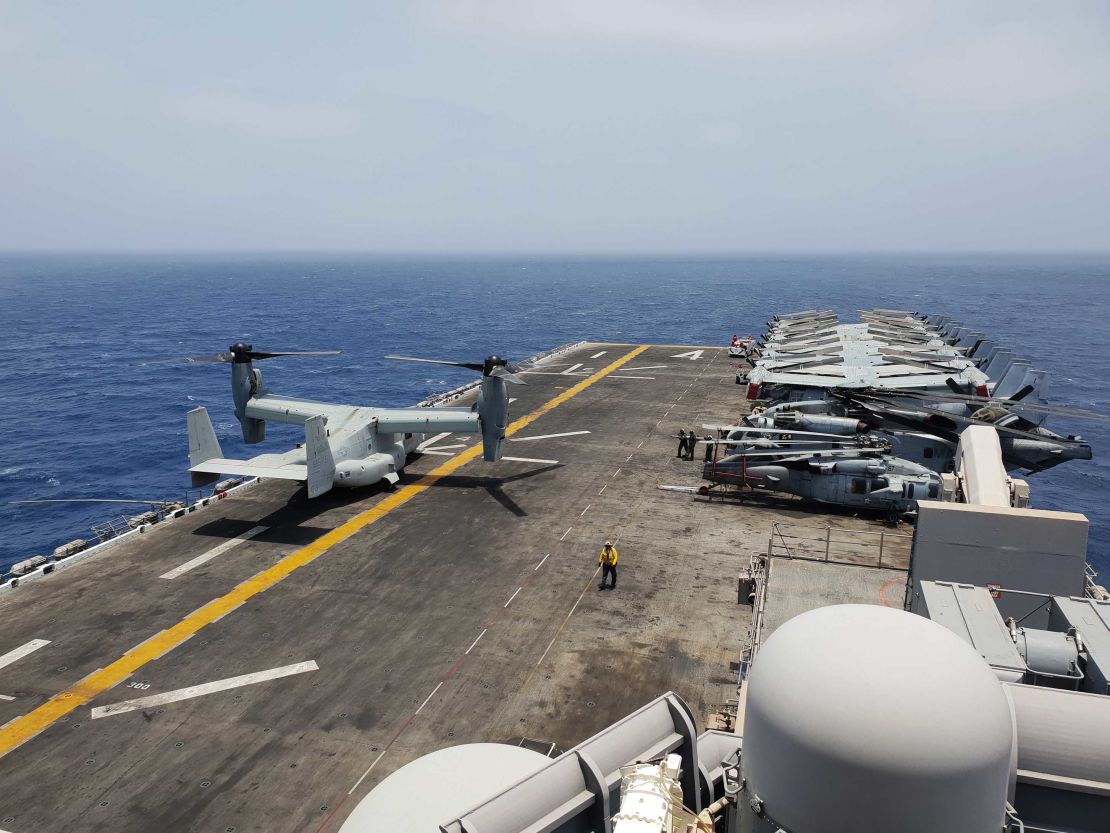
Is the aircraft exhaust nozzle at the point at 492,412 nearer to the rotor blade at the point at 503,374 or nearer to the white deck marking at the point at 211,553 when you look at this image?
the rotor blade at the point at 503,374

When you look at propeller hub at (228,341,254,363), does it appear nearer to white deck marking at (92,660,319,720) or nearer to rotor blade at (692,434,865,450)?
white deck marking at (92,660,319,720)

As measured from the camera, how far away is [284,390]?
70312 millimetres

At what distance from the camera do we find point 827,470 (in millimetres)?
30500

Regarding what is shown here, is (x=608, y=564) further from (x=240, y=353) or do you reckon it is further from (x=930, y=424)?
(x=240, y=353)

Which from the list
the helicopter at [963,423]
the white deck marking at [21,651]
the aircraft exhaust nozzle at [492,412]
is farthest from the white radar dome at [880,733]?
the helicopter at [963,423]

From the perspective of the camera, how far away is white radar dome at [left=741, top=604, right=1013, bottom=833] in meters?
5.75

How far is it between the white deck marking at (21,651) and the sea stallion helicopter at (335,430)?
9.16 m

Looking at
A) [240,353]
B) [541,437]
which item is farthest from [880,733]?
[541,437]

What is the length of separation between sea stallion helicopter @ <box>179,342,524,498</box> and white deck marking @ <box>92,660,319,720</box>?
1050cm

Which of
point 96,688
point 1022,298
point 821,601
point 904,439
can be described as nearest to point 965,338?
point 904,439

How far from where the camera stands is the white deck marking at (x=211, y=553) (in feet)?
82.5

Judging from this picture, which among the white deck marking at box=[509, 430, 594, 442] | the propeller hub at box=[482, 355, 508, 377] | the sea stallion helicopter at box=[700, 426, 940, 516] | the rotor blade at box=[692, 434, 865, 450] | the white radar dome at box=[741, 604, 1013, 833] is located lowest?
the white deck marking at box=[509, 430, 594, 442]

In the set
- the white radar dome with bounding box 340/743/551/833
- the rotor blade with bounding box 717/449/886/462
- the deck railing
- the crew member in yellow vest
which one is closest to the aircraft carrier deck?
the crew member in yellow vest

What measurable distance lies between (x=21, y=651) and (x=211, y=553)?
6928 millimetres
